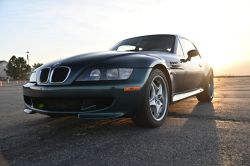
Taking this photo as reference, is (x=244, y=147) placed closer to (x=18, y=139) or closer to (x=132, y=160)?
(x=132, y=160)

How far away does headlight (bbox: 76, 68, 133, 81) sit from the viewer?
7.77 ft

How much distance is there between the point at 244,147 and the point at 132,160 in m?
1.01

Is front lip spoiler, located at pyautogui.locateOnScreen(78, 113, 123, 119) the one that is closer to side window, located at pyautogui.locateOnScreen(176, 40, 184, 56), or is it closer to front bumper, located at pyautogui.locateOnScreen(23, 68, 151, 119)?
front bumper, located at pyautogui.locateOnScreen(23, 68, 151, 119)

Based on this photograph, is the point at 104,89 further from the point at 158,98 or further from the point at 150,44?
the point at 150,44

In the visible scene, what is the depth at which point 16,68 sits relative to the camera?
58.2 metres

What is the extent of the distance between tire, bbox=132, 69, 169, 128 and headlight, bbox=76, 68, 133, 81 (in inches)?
13.4

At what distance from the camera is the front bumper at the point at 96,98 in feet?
7.52

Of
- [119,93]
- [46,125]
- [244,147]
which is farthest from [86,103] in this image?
[244,147]

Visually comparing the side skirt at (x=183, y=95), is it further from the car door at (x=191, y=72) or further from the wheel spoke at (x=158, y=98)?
the wheel spoke at (x=158, y=98)

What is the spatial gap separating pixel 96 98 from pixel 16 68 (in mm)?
62630

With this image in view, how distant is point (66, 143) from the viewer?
2.19 meters

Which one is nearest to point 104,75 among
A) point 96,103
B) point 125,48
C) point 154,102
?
point 96,103

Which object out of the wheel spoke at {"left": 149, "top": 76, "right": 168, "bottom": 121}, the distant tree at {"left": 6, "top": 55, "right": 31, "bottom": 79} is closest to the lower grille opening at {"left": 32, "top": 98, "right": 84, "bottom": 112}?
the wheel spoke at {"left": 149, "top": 76, "right": 168, "bottom": 121}

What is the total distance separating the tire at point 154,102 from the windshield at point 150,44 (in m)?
0.98
